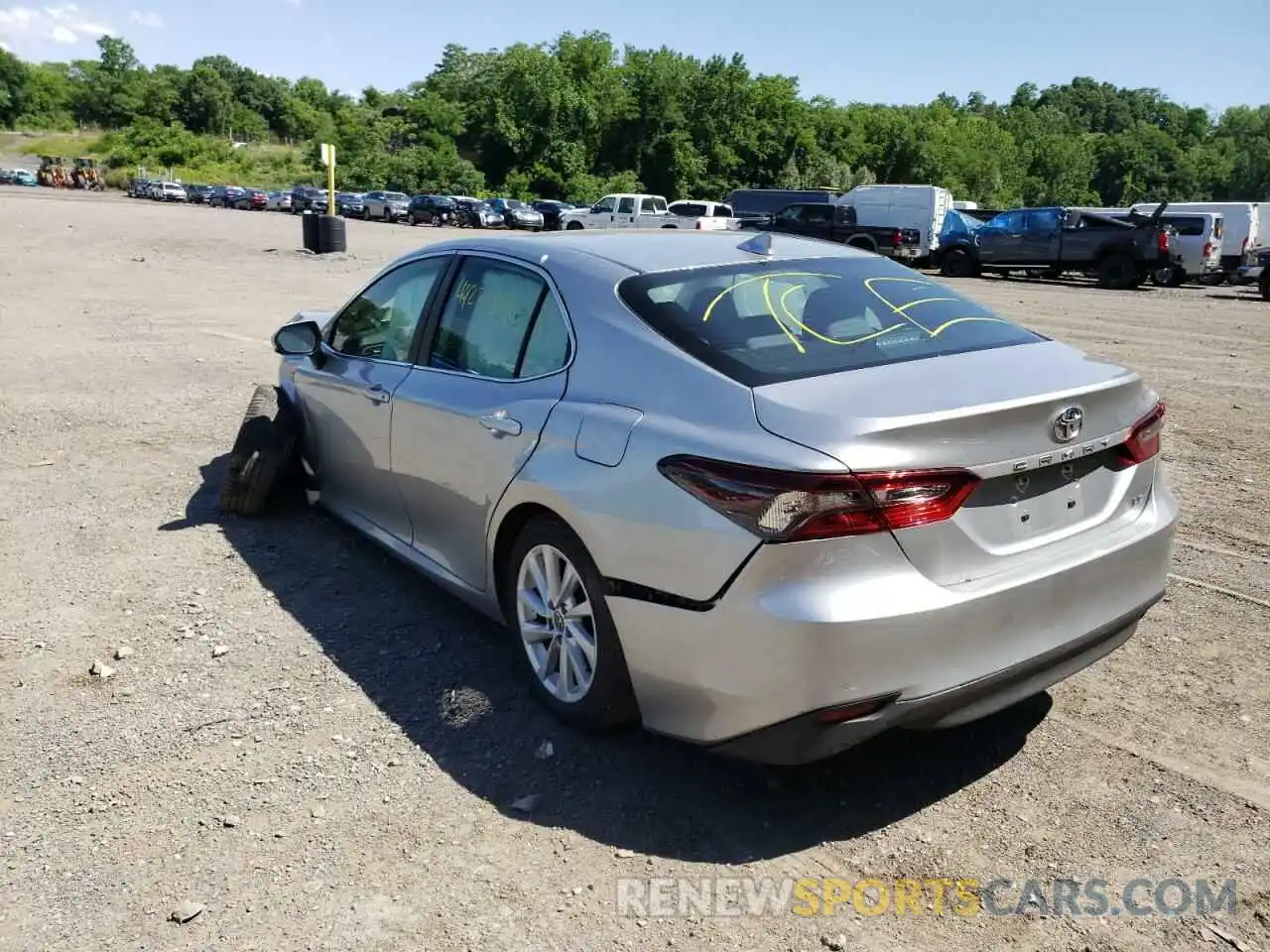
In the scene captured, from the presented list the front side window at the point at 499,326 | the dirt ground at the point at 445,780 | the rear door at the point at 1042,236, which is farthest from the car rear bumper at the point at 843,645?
the rear door at the point at 1042,236

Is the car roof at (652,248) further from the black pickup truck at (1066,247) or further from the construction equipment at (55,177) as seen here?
the construction equipment at (55,177)

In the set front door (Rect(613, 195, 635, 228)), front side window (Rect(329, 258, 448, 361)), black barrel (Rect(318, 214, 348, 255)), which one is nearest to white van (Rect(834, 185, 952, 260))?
front door (Rect(613, 195, 635, 228))

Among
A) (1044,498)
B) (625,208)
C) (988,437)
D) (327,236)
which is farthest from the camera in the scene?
(625,208)

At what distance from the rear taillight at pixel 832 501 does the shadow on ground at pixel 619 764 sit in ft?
3.17

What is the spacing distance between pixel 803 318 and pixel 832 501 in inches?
40.5

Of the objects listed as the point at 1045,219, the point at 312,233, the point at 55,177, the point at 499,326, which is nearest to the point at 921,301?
the point at 499,326

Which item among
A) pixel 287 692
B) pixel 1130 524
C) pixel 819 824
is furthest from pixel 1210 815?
pixel 287 692

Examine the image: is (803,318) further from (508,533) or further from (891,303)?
(508,533)

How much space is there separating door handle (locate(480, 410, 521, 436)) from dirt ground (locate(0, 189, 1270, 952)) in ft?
3.14

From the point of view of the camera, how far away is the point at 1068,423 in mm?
2920

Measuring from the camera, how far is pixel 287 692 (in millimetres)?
3779

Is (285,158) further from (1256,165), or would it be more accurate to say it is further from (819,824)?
(819,824)

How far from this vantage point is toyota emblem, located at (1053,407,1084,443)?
289cm

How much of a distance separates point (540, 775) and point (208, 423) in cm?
539
